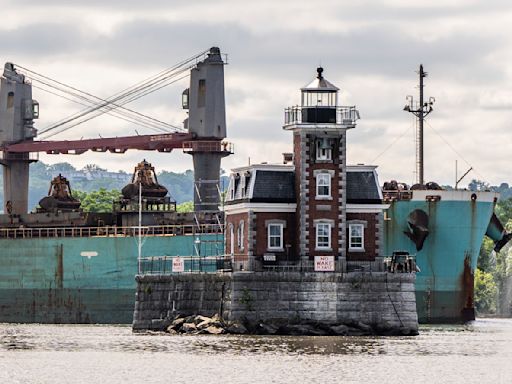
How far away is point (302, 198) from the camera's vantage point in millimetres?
93812

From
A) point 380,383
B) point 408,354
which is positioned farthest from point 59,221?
point 380,383

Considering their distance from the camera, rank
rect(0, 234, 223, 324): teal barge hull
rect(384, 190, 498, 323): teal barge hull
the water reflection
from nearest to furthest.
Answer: the water reflection → rect(384, 190, 498, 323): teal barge hull → rect(0, 234, 223, 324): teal barge hull

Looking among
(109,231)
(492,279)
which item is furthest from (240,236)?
(492,279)

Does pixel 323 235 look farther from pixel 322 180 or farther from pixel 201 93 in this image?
pixel 201 93

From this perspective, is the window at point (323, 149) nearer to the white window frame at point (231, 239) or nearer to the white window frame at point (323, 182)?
the white window frame at point (323, 182)

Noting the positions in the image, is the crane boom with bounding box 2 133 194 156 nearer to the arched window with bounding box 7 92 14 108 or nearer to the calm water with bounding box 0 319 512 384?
the arched window with bounding box 7 92 14 108

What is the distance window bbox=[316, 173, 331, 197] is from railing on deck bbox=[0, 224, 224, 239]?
2775 cm

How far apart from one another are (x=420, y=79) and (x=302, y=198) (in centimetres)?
3316

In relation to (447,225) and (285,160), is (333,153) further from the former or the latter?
(447,225)

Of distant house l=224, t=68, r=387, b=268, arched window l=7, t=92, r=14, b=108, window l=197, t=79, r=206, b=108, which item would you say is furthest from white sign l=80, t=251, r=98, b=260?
distant house l=224, t=68, r=387, b=268

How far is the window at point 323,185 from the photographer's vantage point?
94375 mm

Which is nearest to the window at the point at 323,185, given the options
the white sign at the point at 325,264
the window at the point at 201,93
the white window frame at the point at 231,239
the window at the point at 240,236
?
the white sign at the point at 325,264

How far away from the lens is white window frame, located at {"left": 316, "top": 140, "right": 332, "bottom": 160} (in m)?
94.4

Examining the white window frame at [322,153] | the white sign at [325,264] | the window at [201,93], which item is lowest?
the white sign at [325,264]
